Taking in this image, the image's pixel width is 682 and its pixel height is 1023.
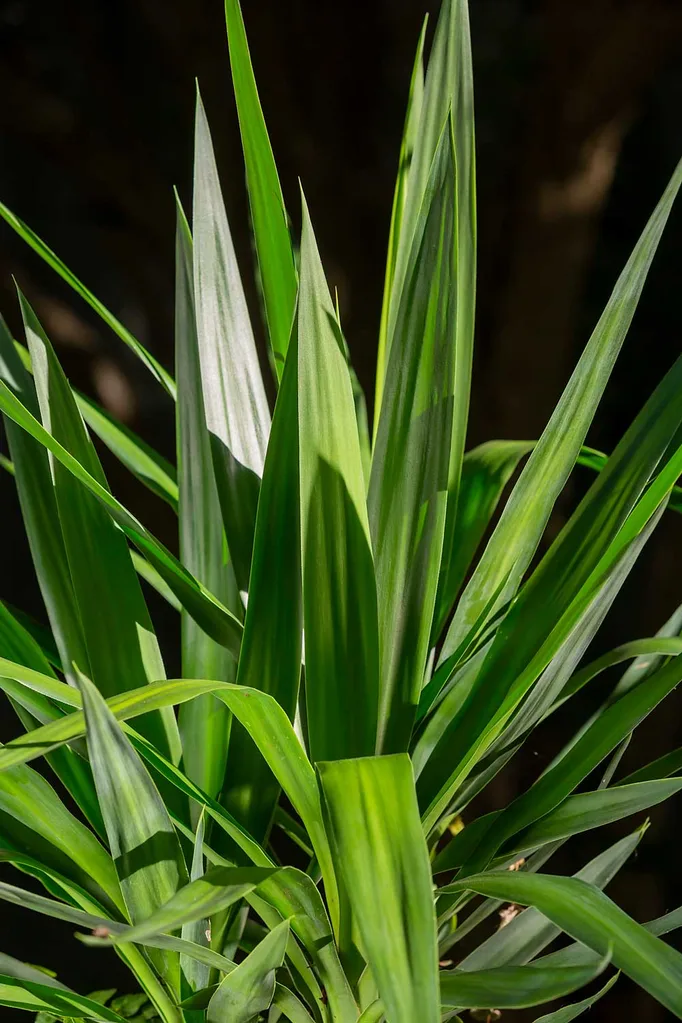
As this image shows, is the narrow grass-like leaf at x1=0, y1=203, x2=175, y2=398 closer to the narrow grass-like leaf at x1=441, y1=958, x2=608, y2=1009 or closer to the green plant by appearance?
the green plant

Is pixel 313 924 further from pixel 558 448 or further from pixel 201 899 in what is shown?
pixel 558 448

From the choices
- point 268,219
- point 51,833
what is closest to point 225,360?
point 268,219

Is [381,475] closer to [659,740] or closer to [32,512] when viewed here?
[32,512]

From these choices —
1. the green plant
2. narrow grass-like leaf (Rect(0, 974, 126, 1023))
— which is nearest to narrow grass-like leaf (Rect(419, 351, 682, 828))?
the green plant

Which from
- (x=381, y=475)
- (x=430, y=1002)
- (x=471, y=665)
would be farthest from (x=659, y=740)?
(x=430, y=1002)

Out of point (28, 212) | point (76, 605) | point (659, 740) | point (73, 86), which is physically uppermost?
point (73, 86)

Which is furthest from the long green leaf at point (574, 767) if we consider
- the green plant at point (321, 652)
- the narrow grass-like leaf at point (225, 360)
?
the narrow grass-like leaf at point (225, 360)
